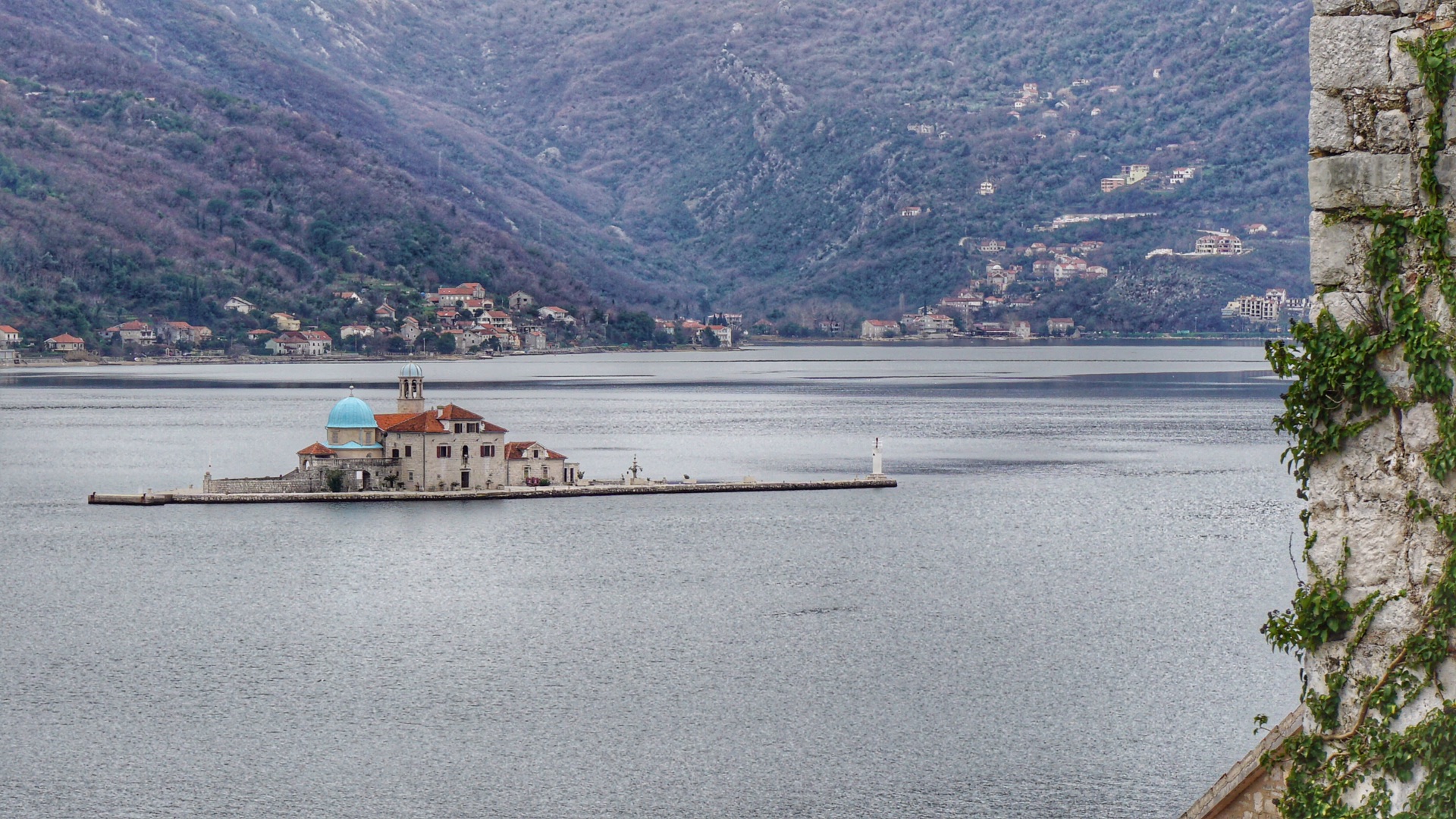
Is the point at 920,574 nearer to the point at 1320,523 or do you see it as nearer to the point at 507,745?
the point at 507,745

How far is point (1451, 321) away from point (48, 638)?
3630 centimetres

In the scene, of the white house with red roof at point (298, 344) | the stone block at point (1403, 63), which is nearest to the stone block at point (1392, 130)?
the stone block at point (1403, 63)

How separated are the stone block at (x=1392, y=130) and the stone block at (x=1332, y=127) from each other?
0.09 meters

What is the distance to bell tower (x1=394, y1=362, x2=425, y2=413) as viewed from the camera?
6184 centimetres

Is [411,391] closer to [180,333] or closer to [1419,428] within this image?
[1419,428]

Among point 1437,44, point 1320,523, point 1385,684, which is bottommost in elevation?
point 1385,684

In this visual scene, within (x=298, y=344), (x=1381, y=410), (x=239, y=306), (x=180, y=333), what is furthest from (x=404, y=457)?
(x=239, y=306)

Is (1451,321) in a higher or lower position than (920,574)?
higher

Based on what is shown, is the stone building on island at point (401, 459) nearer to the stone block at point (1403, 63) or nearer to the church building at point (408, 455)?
the church building at point (408, 455)

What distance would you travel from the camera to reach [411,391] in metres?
62.1

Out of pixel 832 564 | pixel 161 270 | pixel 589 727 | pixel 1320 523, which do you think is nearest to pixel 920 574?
pixel 832 564

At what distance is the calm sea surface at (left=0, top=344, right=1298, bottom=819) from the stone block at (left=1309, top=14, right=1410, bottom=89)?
59.1ft

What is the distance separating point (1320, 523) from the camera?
669 cm

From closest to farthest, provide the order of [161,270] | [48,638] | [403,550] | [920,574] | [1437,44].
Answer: [1437,44] < [48,638] < [920,574] < [403,550] < [161,270]
